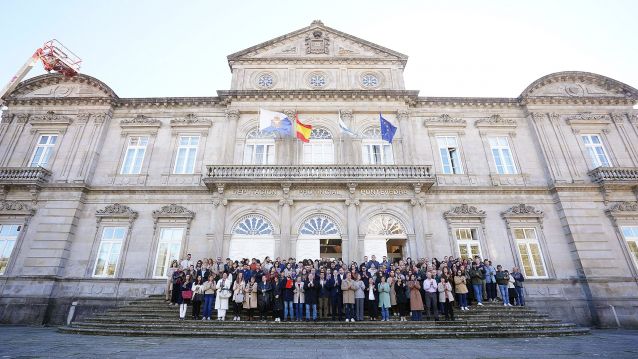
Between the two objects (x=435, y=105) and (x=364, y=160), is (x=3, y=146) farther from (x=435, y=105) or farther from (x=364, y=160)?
(x=435, y=105)

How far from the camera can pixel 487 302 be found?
12219mm

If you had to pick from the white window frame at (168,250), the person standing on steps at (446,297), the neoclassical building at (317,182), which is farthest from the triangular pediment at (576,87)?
the white window frame at (168,250)

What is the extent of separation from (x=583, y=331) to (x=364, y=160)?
11.0 meters

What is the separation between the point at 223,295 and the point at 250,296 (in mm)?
952

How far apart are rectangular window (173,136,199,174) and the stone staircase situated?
7939mm

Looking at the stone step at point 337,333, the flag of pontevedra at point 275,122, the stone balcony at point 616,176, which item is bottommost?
the stone step at point 337,333

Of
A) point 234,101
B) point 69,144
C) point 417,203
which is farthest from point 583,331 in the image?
point 69,144

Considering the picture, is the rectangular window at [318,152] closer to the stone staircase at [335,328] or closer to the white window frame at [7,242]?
the stone staircase at [335,328]

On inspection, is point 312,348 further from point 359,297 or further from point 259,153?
point 259,153

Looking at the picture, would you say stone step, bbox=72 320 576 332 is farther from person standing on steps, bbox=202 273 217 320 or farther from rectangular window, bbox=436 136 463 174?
rectangular window, bbox=436 136 463 174

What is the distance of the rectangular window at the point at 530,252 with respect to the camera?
581 inches

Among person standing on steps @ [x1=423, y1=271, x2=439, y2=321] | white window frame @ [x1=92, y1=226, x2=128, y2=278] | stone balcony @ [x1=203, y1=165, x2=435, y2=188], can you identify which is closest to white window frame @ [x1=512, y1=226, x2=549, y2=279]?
stone balcony @ [x1=203, y1=165, x2=435, y2=188]

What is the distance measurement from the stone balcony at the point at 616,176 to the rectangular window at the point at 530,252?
418cm

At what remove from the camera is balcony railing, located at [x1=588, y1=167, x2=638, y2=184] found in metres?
15.4
